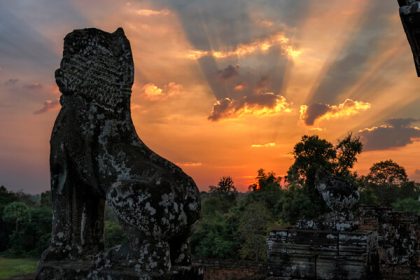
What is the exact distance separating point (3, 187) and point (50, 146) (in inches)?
2165

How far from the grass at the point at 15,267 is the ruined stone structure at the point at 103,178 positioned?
3434 centimetres

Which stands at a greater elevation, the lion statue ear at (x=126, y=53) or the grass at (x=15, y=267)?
the lion statue ear at (x=126, y=53)

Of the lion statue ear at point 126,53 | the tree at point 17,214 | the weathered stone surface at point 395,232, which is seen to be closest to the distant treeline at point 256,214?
the tree at point 17,214

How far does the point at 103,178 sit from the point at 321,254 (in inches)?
163

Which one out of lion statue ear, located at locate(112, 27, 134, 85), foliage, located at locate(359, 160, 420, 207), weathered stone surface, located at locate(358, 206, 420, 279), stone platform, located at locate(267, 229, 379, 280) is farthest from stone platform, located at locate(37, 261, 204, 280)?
foliage, located at locate(359, 160, 420, 207)

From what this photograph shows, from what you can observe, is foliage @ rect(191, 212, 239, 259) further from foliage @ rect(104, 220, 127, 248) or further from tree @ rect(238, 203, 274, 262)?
foliage @ rect(104, 220, 127, 248)

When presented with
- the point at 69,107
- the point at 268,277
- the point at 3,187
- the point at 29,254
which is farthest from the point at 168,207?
the point at 3,187

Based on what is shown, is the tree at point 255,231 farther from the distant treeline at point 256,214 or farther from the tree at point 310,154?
the tree at point 310,154

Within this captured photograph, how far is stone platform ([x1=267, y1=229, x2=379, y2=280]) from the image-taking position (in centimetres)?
662

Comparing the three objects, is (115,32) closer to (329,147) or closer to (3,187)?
(329,147)

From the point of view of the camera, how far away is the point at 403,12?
8.46 ft

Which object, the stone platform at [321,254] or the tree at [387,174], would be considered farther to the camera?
the tree at [387,174]

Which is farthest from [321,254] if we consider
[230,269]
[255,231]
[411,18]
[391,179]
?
[391,179]

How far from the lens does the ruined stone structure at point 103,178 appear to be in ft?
11.1
